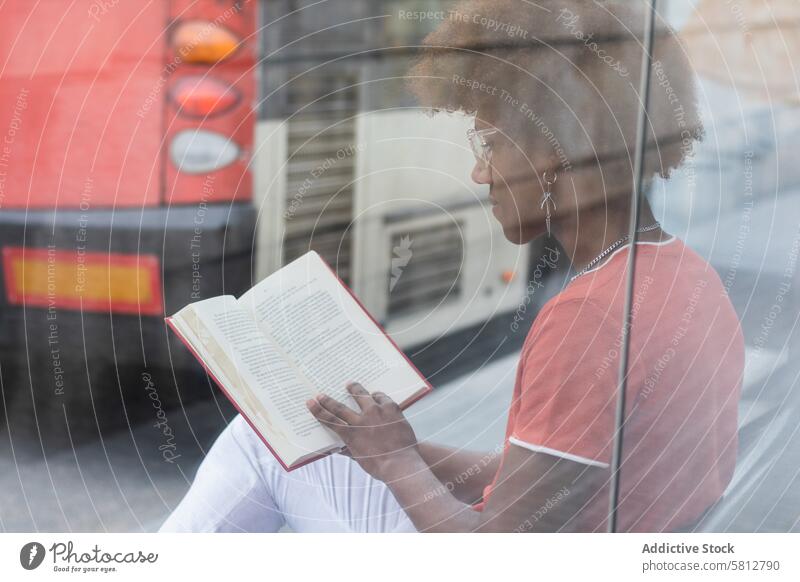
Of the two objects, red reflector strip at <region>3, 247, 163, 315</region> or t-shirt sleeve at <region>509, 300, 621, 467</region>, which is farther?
red reflector strip at <region>3, 247, 163, 315</region>

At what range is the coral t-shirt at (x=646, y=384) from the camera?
4.13 ft

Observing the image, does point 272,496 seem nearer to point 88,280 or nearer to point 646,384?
point 88,280

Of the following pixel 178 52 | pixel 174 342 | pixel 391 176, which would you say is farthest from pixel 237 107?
pixel 174 342

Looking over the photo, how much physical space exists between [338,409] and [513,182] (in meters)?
0.40

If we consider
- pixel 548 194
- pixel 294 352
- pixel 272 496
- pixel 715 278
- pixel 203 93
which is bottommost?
pixel 272 496

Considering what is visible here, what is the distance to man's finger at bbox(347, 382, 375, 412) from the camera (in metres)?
1.34

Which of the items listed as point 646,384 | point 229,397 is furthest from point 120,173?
point 646,384

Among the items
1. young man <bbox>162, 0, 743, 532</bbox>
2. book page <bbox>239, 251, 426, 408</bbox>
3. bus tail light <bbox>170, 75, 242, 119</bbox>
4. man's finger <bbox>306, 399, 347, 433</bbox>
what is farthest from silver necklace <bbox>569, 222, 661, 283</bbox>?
bus tail light <bbox>170, 75, 242, 119</bbox>

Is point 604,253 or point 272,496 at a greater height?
point 604,253

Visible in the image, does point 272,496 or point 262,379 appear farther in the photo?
point 272,496

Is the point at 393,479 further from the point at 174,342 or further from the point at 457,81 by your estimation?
the point at 457,81

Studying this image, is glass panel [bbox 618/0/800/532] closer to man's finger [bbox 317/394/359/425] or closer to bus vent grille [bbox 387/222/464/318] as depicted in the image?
bus vent grille [bbox 387/222/464/318]

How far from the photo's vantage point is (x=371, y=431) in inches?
52.1
